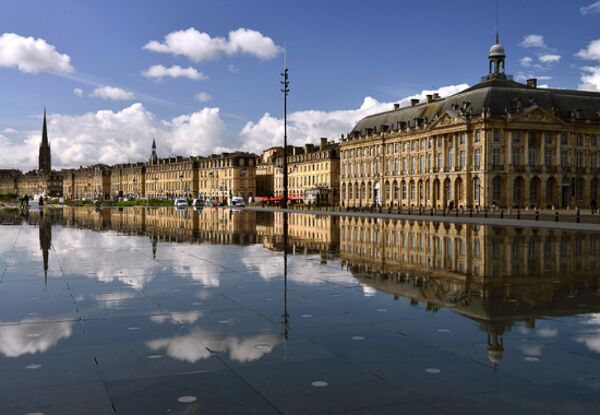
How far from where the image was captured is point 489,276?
14422 millimetres

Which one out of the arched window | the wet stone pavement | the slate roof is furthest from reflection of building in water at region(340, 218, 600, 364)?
the slate roof

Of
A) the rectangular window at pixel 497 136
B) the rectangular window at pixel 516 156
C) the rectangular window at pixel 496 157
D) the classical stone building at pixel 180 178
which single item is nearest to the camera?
the rectangular window at pixel 497 136

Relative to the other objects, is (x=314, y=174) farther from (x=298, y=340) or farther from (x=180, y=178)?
(x=298, y=340)

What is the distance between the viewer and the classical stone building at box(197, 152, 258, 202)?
16300 cm

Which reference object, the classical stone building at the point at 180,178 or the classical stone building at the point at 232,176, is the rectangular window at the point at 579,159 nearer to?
the classical stone building at the point at 232,176

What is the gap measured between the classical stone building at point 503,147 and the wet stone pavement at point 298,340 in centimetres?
6960

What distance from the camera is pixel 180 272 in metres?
15.3

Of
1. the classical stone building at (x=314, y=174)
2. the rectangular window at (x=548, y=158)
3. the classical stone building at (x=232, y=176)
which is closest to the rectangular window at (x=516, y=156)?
the rectangular window at (x=548, y=158)

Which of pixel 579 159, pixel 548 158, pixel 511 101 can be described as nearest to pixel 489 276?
pixel 511 101

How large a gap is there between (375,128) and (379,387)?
106704mm

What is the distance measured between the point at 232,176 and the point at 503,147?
91121 mm

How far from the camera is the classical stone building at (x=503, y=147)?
84.3 meters

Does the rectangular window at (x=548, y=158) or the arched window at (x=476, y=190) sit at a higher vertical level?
the rectangular window at (x=548, y=158)

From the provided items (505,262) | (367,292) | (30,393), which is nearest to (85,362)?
(30,393)
